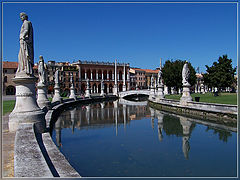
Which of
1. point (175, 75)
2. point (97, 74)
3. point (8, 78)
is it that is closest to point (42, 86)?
point (175, 75)

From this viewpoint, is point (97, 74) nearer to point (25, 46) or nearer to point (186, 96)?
point (186, 96)

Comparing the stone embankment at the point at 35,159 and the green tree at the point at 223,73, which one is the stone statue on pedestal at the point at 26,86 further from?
the green tree at the point at 223,73

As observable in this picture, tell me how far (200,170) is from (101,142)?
4.35m

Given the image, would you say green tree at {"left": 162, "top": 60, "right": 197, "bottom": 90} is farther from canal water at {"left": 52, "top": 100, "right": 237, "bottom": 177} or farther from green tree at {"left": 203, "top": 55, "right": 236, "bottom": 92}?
canal water at {"left": 52, "top": 100, "right": 237, "bottom": 177}

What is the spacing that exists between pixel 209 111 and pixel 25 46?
1226 cm

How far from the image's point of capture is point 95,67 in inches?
3359

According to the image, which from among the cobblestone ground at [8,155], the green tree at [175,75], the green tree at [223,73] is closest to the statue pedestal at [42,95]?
the cobblestone ground at [8,155]

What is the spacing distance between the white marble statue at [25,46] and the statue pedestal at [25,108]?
33 centimetres

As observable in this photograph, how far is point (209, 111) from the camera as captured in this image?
52.5ft

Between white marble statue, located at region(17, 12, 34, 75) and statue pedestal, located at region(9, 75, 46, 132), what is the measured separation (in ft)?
1.10

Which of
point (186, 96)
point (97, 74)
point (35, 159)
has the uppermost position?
point (97, 74)

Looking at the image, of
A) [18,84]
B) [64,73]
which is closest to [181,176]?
[18,84]

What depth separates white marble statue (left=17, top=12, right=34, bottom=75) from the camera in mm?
8172

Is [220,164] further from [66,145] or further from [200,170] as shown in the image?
[66,145]
